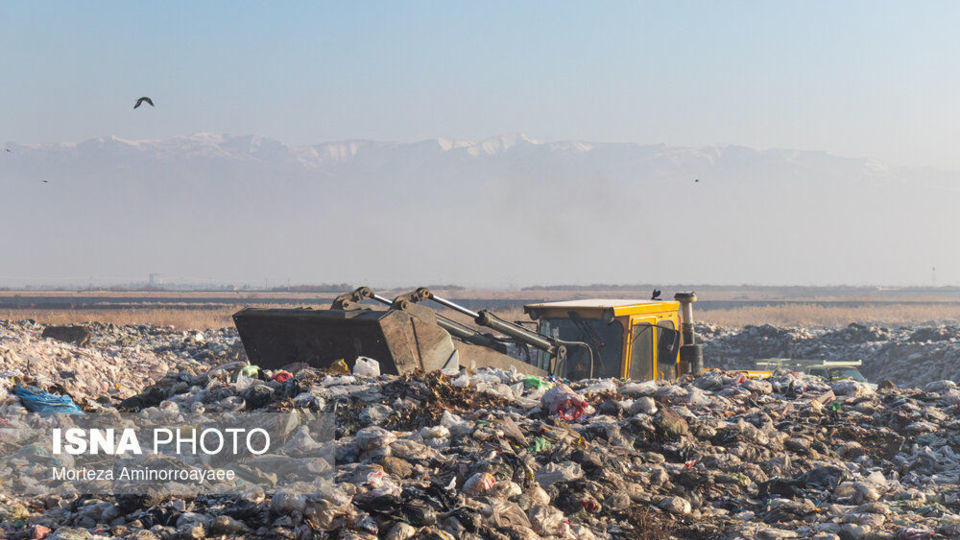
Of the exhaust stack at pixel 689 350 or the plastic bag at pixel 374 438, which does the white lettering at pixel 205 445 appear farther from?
the exhaust stack at pixel 689 350

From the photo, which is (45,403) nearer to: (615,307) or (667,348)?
(615,307)

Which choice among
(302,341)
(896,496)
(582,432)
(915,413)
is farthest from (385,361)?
(915,413)

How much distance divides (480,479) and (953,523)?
3.46 m

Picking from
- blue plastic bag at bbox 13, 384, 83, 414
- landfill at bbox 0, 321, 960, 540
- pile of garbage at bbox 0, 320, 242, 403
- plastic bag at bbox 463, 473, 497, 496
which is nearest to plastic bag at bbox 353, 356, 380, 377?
landfill at bbox 0, 321, 960, 540

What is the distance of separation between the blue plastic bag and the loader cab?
5.19 m

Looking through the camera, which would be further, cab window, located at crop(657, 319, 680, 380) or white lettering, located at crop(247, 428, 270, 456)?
cab window, located at crop(657, 319, 680, 380)

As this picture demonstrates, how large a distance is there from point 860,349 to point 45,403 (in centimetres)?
1998

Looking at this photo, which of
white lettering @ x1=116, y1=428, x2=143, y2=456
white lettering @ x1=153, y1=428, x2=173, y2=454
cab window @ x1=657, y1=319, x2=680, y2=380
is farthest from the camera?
cab window @ x1=657, y1=319, x2=680, y2=380

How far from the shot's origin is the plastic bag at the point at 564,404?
815 centimetres

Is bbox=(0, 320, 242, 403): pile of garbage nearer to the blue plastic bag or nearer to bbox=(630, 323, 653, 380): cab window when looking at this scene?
the blue plastic bag

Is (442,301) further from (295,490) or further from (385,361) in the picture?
(295,490)

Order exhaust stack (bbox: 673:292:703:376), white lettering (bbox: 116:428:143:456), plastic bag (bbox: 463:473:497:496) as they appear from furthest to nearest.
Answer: exhaust stack (bbox: 673:292:703:376), white lettering (bbox: 116:428:143:456), plastic bag (bbox: 463:473:497:496)

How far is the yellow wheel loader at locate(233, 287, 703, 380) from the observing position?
363 inches

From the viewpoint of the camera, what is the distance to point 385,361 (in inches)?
363
